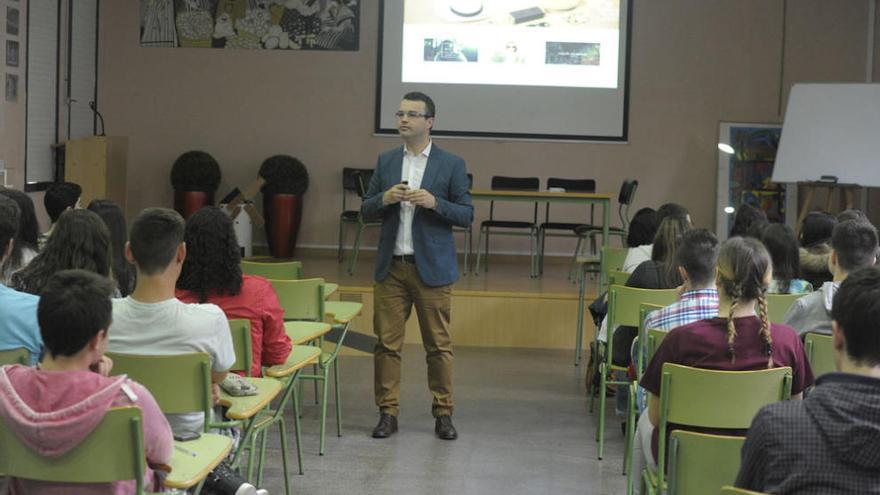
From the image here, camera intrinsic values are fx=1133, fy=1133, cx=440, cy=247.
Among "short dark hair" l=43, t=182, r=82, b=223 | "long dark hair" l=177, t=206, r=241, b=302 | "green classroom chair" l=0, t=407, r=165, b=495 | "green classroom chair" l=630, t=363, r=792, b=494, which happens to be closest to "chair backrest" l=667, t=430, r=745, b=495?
"green classroom chair" l=630, t=363, r=792, b=494

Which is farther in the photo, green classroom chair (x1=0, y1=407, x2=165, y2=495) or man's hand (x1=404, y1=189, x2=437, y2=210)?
man's hand (x1=404, y1=189, x2=437, y2=210)

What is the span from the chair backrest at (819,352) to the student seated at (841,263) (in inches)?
12.1

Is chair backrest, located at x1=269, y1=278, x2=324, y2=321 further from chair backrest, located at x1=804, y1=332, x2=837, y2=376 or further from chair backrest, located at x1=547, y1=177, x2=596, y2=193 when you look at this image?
chair backrest, located at x1=547, y1=177, x2=596, y2=193

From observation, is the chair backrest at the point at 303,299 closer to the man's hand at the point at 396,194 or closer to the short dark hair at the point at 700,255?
the man's hand at the point at 396,194

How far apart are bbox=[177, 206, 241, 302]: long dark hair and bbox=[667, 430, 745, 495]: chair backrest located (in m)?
1.73

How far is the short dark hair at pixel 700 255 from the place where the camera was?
388cm

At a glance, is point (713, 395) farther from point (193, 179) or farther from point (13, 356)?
point (193, 179)

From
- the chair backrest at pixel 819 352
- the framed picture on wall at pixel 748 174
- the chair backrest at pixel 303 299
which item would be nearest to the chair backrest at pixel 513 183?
the framed picture on wall at pixel 748 174

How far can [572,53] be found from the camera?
36.1 feet

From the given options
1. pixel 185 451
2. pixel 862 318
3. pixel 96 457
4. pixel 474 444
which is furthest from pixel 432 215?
pixel 862 318

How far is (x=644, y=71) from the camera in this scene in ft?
36.6

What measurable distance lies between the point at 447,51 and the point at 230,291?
24.4 ft

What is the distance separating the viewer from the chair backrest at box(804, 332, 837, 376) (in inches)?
144

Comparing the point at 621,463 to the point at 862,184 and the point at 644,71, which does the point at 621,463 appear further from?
the point at 644,71
